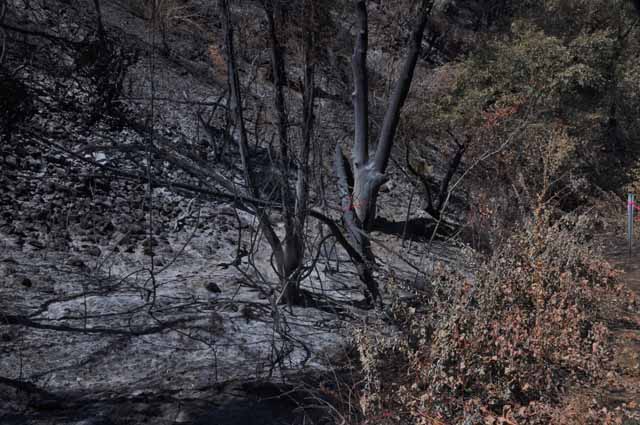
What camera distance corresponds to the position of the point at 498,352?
490cm

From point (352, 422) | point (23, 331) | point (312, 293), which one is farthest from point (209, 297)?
point (352, 422)

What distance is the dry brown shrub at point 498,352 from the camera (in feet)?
14.6

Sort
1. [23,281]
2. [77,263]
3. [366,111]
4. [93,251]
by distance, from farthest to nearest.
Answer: [366,111], [93,251], [77,263], [23,281]

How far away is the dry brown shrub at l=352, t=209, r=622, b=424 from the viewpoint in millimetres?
4438

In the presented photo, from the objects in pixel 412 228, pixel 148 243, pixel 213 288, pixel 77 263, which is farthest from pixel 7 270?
pixel 412 228

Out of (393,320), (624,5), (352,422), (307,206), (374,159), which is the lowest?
(352,422)

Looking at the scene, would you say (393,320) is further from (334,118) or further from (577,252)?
(334,118)

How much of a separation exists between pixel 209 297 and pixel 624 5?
1268 centimetres

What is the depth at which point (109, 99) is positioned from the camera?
19.0ft

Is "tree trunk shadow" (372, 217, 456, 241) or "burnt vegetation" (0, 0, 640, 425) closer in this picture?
"burnt vegetation" (0, 0, 640, 425)

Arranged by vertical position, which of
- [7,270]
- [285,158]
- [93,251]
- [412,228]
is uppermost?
[285,158]

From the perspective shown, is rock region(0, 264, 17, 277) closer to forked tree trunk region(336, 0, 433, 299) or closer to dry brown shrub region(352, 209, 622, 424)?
dry brown shrub region(352, 209, 622, 424)

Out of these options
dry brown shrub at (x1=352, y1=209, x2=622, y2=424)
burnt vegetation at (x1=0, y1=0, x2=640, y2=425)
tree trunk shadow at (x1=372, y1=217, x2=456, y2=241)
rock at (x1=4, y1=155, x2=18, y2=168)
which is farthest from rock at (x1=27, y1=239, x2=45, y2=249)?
tree trunk shadow at (x1=372, y1=217, x2=456, y2=241)

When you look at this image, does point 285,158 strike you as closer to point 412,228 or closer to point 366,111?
point 366,111
